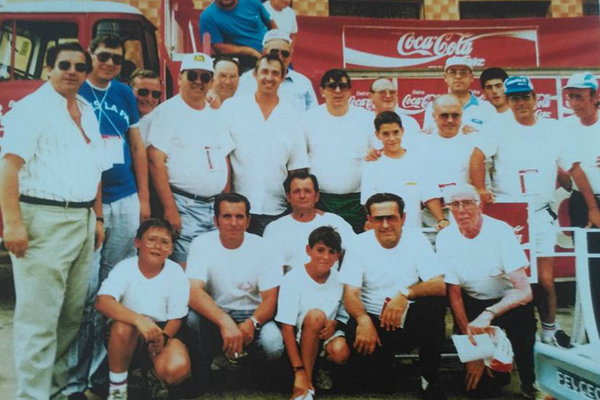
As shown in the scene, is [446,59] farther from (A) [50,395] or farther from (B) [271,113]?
(A) [50,395]

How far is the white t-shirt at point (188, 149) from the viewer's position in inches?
110

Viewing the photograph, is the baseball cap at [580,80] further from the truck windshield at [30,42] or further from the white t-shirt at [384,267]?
the truck windshield at [30,42]

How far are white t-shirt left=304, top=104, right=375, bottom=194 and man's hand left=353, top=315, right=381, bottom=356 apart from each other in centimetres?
68

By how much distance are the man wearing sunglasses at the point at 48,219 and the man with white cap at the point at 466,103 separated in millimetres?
1749

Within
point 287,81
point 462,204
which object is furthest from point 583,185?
point 287,81

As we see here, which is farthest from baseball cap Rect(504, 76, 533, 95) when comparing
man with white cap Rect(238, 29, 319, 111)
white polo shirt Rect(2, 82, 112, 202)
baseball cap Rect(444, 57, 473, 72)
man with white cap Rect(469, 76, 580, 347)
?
white polo shirt Rect(2, 82, 112, 202)

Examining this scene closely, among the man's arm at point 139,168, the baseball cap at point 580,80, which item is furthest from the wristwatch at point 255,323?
the baseball cap at point 580,80

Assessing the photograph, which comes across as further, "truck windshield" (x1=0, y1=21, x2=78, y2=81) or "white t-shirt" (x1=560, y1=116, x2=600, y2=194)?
"white t-shirt" (x1=560, y1=116, x2=600, y2=194)

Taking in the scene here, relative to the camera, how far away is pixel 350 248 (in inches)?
110

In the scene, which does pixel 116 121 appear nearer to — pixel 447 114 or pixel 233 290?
pixel 233 290

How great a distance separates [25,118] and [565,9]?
116 inches

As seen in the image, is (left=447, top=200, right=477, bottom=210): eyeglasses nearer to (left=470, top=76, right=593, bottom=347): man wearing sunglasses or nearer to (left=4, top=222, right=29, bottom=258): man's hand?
(left=470, top=76, right=593, bottom=347): man wearing sunglasses

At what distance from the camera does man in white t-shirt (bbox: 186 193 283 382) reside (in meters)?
2.62

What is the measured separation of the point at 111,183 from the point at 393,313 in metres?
1.49
